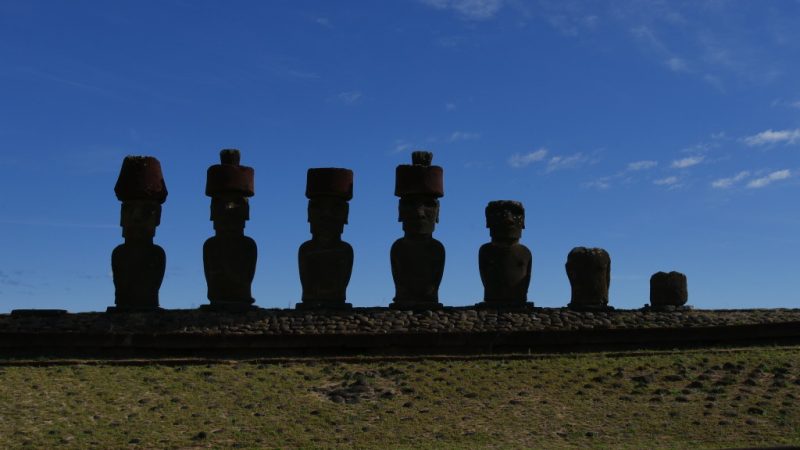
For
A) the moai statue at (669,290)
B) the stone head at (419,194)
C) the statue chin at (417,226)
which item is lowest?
the moai statue at (669,290)

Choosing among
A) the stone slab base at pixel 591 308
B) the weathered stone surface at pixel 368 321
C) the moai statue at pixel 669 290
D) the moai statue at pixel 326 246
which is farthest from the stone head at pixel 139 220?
the moai statue at pixel 669 290

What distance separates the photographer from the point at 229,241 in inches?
937

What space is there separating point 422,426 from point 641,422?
3101 millimetres

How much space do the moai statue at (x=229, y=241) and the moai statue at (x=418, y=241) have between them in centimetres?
316

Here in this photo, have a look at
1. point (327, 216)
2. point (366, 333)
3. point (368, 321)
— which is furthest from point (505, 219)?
point (366, 333)

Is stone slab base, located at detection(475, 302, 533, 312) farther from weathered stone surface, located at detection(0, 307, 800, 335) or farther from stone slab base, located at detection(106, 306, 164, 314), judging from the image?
stone slab base, located at detection(106, 306, 164, 314)

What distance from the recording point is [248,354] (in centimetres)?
2100

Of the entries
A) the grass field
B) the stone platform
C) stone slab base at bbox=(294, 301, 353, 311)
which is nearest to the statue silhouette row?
stone slab base at bbox=(294, 301, 353, 311)

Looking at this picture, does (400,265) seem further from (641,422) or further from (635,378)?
(641,422)

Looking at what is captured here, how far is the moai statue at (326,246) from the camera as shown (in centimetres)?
2364

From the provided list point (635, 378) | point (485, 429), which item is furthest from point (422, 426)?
point (635, 378)

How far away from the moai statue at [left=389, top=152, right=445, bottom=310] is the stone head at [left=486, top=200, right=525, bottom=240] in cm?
115

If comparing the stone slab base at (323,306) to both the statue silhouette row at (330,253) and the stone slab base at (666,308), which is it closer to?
the statue silhouette row at (330,253)

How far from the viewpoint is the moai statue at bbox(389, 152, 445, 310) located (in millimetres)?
23703
